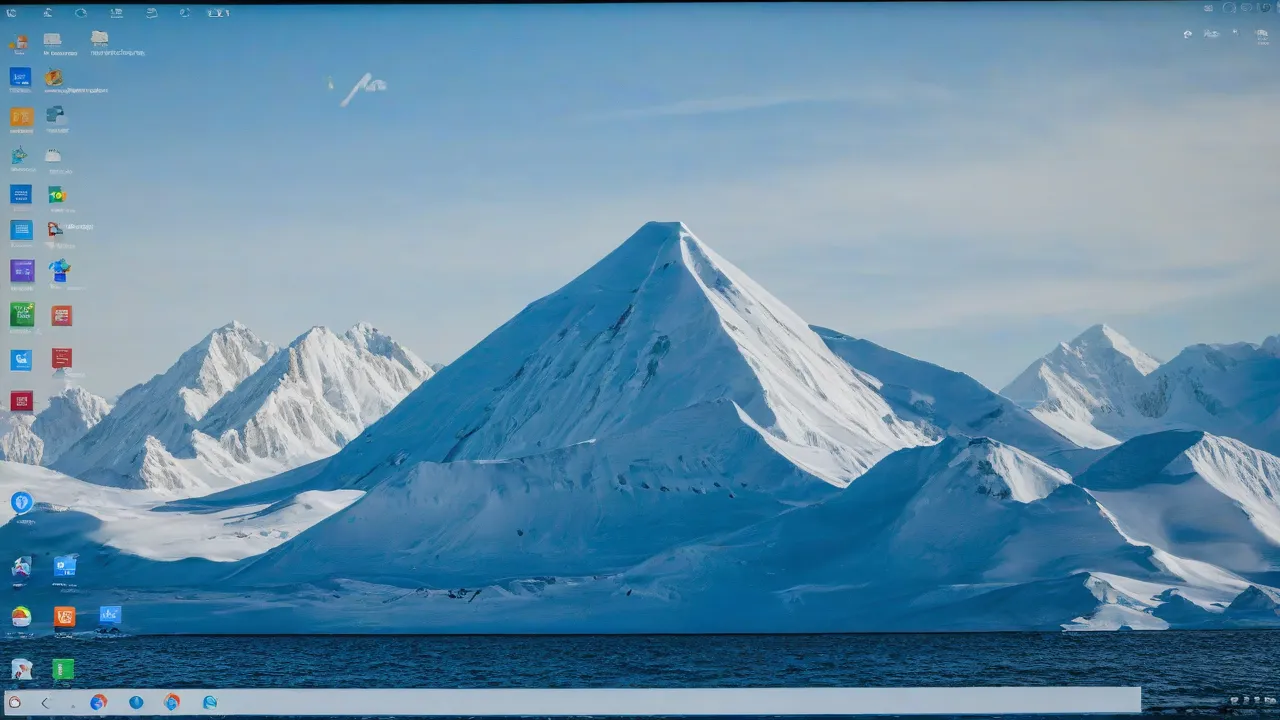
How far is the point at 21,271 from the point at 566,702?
58.9ft

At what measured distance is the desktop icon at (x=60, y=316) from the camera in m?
37.5

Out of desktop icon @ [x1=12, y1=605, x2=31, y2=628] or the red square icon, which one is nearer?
desktop icon @ [x1=12, y1=605, x2=31, y2=628]

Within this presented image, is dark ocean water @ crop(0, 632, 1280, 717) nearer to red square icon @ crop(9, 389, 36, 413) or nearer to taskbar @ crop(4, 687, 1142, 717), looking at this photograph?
taskbar @ crop(4, 687, 1142, 717)

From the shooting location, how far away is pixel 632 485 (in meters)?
87.7

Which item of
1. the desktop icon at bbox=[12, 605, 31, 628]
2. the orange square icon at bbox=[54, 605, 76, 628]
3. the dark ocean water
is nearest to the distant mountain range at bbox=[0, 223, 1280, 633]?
the dark ocean water

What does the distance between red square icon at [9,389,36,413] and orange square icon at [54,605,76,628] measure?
17.1 feet

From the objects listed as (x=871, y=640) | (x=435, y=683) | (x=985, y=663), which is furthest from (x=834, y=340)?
(x=435, y=683)

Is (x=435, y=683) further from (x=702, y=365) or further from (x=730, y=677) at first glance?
(x=702, y=365)

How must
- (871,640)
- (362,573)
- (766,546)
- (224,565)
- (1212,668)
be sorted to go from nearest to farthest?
(1212,668) < (871,640) < (766,546) < (362,573) < (224,565)

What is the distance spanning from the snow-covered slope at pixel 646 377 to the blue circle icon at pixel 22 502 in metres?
59.4

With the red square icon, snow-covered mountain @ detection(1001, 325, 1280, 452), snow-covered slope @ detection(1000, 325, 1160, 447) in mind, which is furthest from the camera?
snow-covered slope @ detection(1000, 325, 1160, 447)

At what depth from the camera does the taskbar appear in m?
33.8

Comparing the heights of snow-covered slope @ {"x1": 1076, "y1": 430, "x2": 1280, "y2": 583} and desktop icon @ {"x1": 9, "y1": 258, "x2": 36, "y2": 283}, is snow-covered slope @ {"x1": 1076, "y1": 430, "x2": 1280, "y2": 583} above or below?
below

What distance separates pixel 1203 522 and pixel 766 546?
22061 mm
